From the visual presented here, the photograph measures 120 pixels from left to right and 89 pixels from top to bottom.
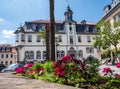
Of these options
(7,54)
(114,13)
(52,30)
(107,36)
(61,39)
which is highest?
(114,13)

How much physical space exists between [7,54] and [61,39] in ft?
89.0

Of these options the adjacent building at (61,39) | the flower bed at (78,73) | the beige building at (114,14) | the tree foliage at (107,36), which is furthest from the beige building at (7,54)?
the flower bed at (78,73)

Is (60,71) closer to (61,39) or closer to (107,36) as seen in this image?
(107,36)

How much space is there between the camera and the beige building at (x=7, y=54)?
80.6m

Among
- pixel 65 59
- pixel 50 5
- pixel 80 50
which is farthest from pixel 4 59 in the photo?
pixel 65 59

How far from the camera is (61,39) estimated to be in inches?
2425

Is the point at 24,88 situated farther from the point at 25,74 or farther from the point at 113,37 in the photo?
the point at 113,37

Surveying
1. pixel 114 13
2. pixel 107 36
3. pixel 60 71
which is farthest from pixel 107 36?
pixel 60 71

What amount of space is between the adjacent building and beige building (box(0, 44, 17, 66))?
22.0 metres

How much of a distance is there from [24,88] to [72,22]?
56900 millimetres

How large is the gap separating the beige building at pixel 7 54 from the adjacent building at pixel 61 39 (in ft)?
72.1

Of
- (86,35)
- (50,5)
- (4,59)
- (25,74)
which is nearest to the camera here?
(25,74)

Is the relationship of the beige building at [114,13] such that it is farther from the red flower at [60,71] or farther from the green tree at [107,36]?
the red flower at [60,71]

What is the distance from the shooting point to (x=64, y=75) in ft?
26.3
